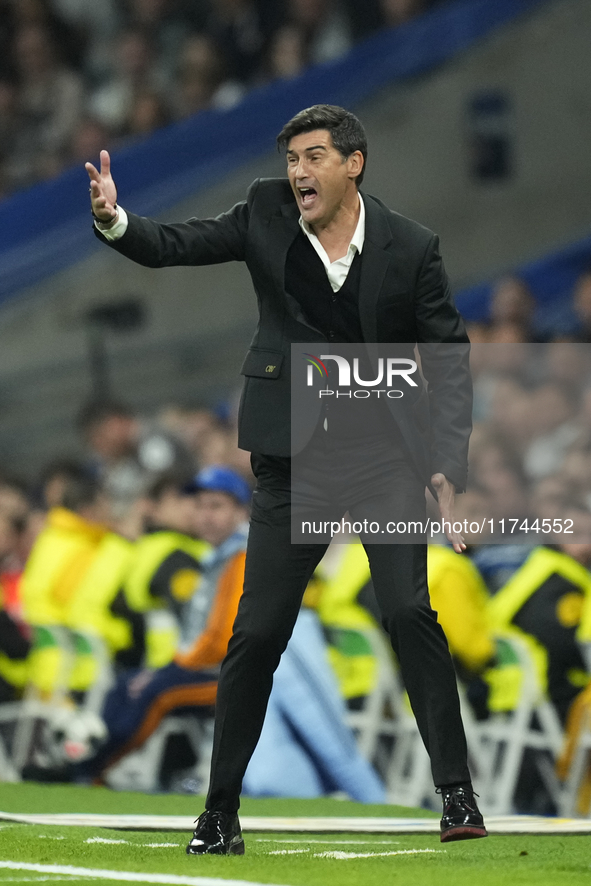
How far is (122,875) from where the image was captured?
402 centimetres

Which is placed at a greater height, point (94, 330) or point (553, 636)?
point (94, 330)

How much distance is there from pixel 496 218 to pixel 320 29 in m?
2.08

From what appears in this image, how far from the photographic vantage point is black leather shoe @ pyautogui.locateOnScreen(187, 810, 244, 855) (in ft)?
14.5

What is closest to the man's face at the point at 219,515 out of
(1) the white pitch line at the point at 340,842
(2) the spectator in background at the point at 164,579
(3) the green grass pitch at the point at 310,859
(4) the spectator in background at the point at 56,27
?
(2) the spectator in background at the point at 164,579

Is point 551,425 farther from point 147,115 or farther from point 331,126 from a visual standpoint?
point 147,115

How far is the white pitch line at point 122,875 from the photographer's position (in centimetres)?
385

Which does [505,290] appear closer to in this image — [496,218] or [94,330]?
[496,218]

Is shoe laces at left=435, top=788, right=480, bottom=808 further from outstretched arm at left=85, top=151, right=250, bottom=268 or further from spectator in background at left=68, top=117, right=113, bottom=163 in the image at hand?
spectator in background at left=68, top=117, right=113, bottom=163

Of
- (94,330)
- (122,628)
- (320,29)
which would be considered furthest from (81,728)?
(320,29)

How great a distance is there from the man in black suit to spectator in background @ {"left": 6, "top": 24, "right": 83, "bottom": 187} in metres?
9.26

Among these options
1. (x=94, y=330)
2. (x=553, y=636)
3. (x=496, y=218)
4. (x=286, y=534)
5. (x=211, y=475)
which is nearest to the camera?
(x=286, y=534)

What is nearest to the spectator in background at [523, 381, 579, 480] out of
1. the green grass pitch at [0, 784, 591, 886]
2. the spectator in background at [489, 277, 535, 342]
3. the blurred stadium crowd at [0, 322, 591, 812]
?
the blurred stadium crowd at [0, 322, 591, 812]

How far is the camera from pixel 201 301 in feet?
42.5

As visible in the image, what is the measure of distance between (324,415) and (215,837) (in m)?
1.19
